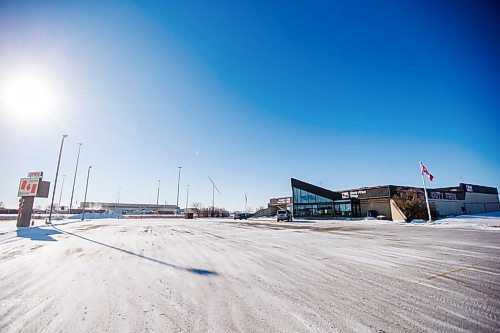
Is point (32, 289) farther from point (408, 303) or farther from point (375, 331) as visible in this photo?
point (408, 303)

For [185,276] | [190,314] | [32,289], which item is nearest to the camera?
[190,314]

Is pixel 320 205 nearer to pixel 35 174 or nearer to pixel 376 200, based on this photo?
pixel 376 200

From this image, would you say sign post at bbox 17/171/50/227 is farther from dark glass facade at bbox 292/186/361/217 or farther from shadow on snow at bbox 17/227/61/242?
dark glass facade at bbox 292/186/361/217

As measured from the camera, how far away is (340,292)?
4539 millimetres

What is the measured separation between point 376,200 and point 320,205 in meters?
11.0

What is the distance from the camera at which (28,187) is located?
24.3 meters

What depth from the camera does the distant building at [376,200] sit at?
3959cm

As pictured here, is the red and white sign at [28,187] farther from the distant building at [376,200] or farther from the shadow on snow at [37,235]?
the distant building at [376,200]

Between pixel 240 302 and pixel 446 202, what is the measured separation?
52.4 meters

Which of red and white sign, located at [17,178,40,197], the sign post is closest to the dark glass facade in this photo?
the sign post

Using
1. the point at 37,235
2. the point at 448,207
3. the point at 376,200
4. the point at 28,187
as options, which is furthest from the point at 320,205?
the point at 28,187

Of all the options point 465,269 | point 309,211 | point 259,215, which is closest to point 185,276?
point 465,269

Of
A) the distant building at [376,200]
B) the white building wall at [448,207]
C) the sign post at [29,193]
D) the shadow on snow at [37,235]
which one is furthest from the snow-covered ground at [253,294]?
the white building wall at [448,207]

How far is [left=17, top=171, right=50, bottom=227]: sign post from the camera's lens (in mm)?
22531
